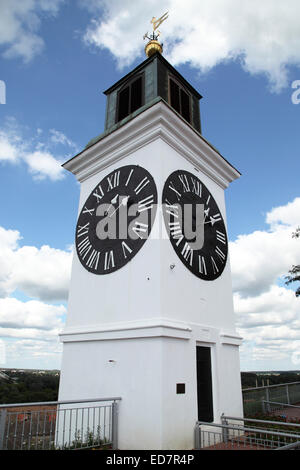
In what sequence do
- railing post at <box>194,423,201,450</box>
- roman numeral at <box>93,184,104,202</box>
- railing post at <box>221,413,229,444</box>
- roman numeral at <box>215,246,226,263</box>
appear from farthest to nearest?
roman numeral at <box>93,184,104,202</box> < roman numeral at <box>215,246,226,263</box> < railing post at <box>221,413,229,444</box> < railing post at <box>194,423,201,450</box>

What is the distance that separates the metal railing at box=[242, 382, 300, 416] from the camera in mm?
9445

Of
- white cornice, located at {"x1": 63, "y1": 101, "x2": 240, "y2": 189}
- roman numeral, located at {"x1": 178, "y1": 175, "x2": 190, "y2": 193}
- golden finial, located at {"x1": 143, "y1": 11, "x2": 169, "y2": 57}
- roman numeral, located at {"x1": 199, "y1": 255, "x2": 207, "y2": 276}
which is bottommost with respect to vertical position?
roman numeral, located at {"x1": 199, "y1": 255, "x2": 207, "y2": 276}

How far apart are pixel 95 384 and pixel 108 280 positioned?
2.25 m

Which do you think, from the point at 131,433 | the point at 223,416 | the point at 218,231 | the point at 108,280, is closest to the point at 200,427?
the point at 223,416

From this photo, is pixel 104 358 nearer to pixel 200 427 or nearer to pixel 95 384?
pixel 95 384

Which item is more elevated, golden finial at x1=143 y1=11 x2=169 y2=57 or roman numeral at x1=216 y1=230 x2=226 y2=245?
golden finial at x1=143 y1=11 x2=169 y2=57

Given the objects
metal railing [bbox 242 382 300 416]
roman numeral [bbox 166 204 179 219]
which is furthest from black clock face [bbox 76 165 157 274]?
metal railing [bbox 242 382 300 416]

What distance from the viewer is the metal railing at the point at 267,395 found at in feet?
31.0

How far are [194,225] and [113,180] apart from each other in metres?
2.55

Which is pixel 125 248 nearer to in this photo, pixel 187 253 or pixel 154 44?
pixel 187 253

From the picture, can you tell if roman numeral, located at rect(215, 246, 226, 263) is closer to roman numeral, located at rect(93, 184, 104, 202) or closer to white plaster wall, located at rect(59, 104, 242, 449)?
white plaster wall, located at rect(59, 104, 242, 449)

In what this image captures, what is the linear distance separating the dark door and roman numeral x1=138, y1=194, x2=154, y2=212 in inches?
131

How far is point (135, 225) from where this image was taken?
775cm
